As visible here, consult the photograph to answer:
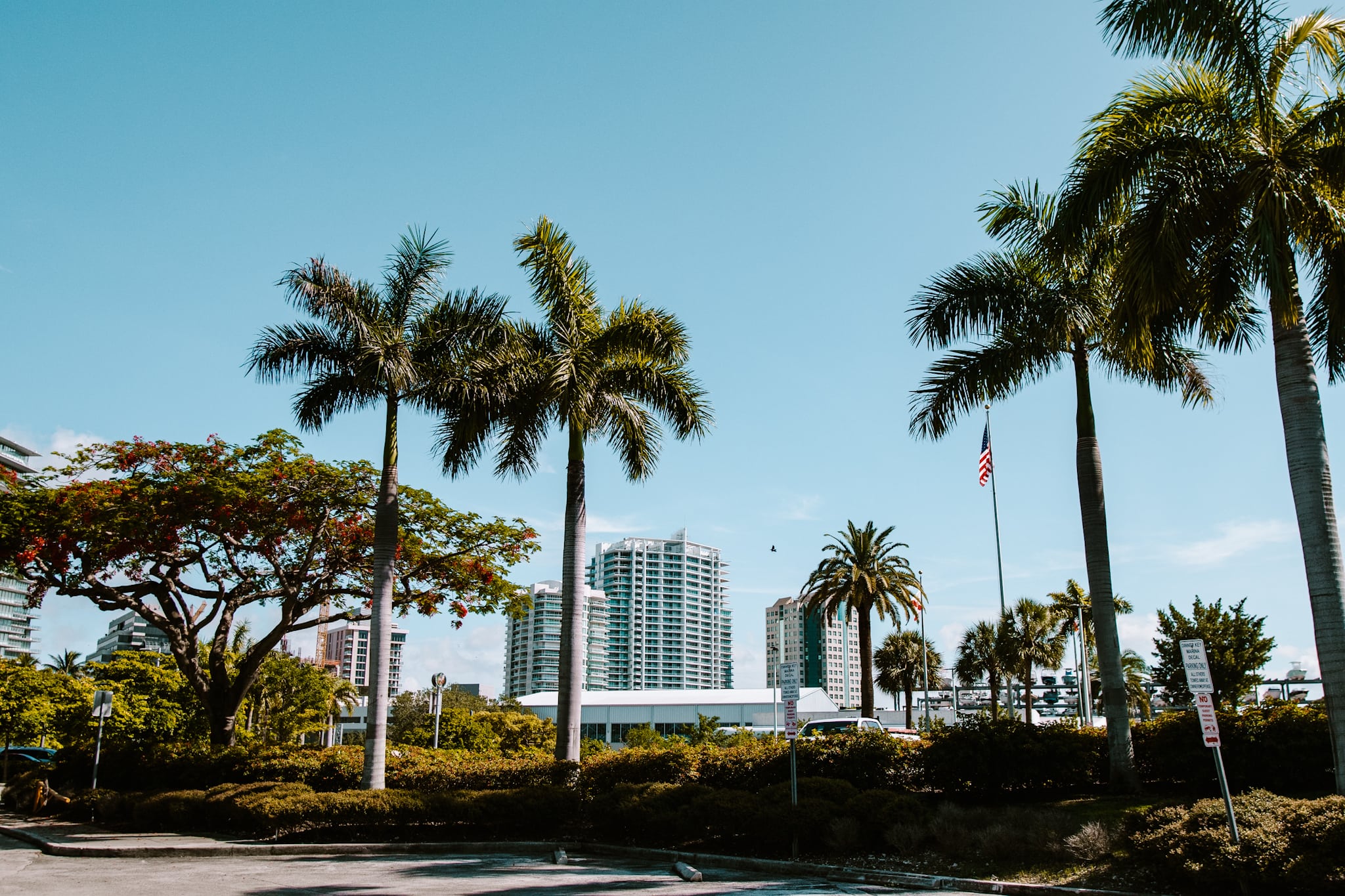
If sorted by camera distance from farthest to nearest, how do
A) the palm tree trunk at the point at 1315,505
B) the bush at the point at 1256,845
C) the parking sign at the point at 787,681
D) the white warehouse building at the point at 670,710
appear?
the white warehouse building at the point at 670,710
the parking sign at the point at 787,681
the palm tree trunk at the point at 1315,505
the bush at the point at 1256,845

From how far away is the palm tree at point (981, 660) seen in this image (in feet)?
192

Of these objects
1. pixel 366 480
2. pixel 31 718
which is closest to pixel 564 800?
pixel 366 480

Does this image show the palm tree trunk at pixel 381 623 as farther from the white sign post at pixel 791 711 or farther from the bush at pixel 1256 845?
the bush at pixel 1256 845

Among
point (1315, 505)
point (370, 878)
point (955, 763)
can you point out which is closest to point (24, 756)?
point (370, 878)

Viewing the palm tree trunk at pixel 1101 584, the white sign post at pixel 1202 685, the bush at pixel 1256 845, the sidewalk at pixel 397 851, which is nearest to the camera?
the bush at pixel 1256 845

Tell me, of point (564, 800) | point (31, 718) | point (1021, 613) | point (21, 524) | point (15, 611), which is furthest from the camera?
point (15, 611)

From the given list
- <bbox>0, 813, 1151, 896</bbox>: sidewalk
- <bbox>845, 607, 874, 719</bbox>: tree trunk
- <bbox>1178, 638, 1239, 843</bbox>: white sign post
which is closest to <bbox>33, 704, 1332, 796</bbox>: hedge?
<bbox>0, 813, 1151, 896</bbox>: sidewalk

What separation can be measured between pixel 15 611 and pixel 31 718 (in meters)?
177

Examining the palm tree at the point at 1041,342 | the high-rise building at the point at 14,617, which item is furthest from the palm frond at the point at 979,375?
the high-rise building at the point at 14,617

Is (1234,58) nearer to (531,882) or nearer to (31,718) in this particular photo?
(531,882)

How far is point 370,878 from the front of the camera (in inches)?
509

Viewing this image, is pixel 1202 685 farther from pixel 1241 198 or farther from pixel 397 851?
pixel 397 851

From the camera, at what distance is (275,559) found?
80.9ft

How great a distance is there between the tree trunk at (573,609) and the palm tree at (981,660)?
140 feet
